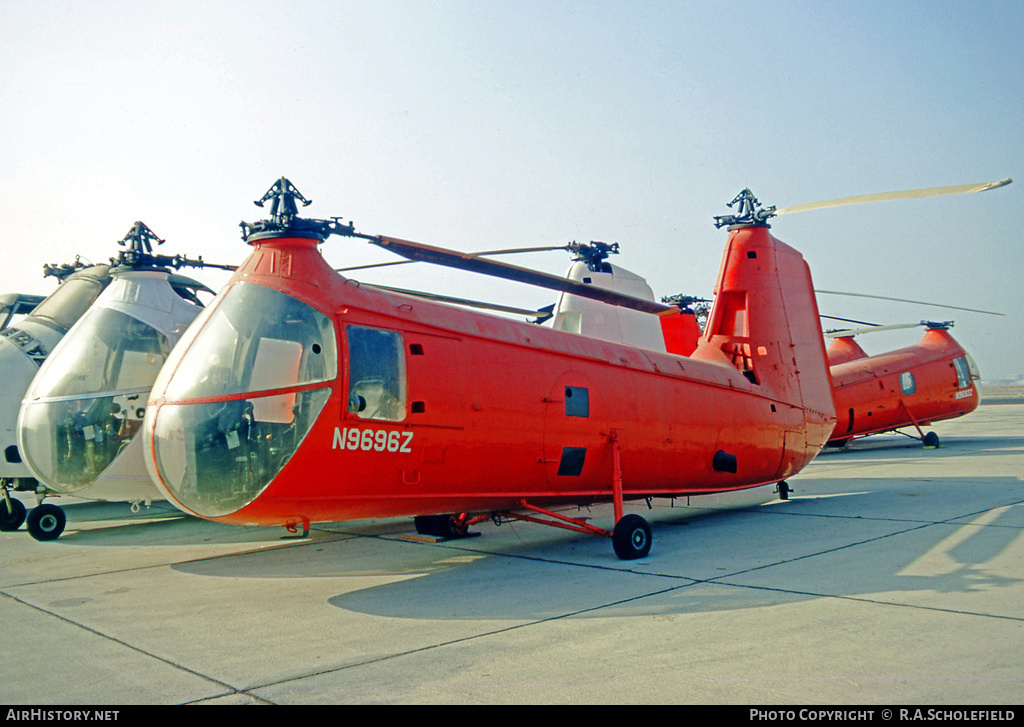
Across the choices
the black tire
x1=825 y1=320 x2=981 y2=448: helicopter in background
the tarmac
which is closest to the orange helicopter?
the tarmac

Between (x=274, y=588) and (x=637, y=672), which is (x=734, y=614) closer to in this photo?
(x=637, y=672)

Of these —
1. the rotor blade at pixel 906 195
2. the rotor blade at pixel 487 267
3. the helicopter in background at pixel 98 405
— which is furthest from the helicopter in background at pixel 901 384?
the helicopter in background at pixel 98 405

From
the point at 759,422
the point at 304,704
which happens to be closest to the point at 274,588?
the point at 304,704

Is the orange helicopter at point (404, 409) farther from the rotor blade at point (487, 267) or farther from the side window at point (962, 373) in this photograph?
the side window at point (962, 373)

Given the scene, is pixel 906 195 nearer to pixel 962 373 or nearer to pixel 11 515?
pixel 11 515

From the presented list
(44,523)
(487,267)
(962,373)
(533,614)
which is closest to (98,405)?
(44,523)

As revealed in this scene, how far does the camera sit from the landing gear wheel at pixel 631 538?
25.4 feet

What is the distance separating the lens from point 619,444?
880 centimetres

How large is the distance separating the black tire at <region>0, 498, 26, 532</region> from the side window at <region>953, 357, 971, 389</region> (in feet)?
76.8

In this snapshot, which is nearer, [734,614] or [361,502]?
[734,614]

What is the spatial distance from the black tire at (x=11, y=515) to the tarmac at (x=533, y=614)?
0.87m

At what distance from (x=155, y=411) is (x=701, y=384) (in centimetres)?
676

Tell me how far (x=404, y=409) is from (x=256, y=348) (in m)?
1.41

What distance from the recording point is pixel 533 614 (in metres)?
5.81
